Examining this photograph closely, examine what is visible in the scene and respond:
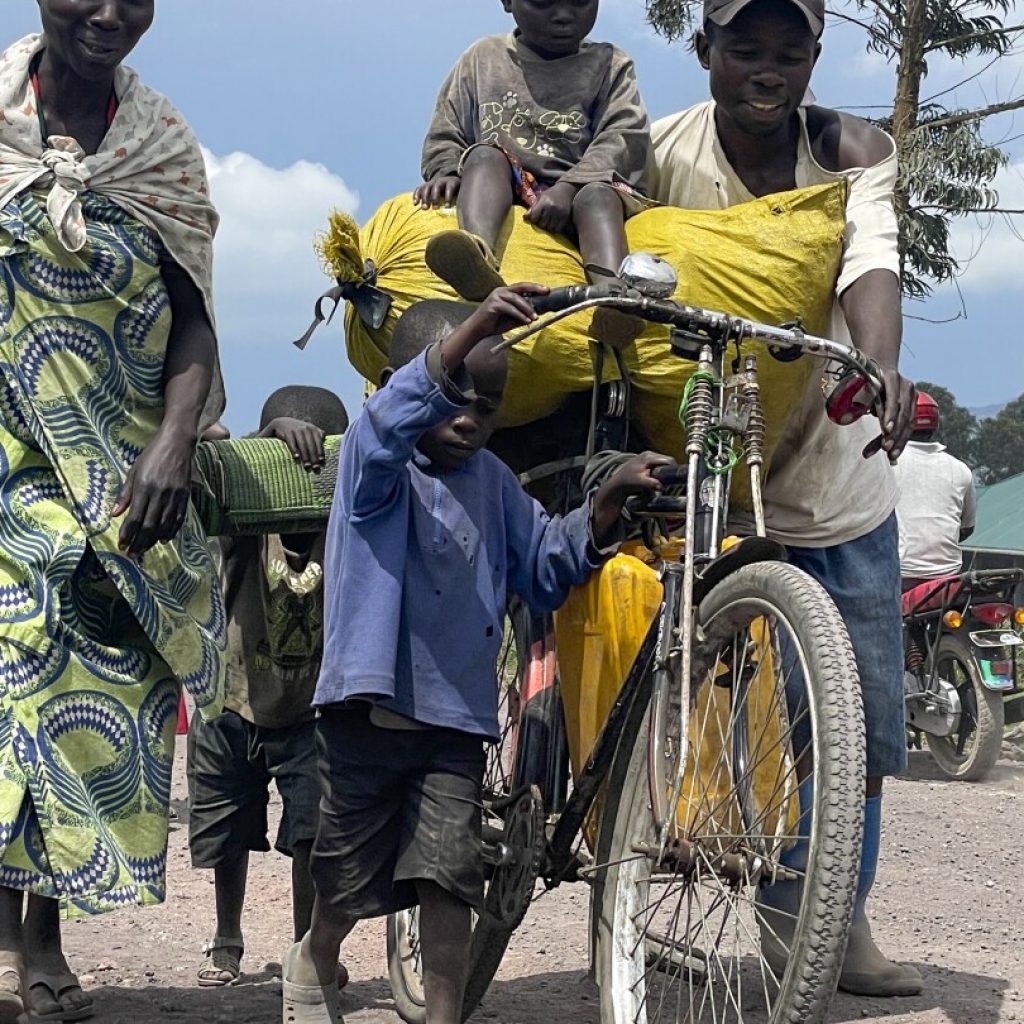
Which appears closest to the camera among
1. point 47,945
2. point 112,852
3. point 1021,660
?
point 112,852

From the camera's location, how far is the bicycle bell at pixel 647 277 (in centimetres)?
326

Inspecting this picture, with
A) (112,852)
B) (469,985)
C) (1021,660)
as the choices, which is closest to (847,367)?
(469,985)

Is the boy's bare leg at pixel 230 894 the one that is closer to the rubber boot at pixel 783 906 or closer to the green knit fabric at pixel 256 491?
the green knit fabric at pixel 256 491

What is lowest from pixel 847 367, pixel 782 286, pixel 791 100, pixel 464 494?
pixel 464 494

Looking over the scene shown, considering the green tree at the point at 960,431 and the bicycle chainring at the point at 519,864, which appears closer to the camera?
the bicycle chainring at the point at 519,864

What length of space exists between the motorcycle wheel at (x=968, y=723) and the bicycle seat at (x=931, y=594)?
195mm

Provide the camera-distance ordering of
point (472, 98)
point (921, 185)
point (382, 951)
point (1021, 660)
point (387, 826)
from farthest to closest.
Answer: point (921, 185)
point (1021, 660)
point (382, 951)
point (472, 98)
point (387, 826)

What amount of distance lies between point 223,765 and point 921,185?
956cm

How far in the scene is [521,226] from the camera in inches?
162

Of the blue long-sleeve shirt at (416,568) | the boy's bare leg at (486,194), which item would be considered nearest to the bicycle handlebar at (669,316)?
the blue long-sleeve shirt at (416,568)

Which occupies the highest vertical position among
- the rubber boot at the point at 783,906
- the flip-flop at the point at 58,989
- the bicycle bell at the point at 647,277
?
the bicycle bell at the point at 647,277

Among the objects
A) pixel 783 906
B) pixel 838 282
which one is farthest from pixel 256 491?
pixel 783 906

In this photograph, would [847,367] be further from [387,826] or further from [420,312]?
[387,826]

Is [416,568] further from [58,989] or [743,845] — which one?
[58,989]
